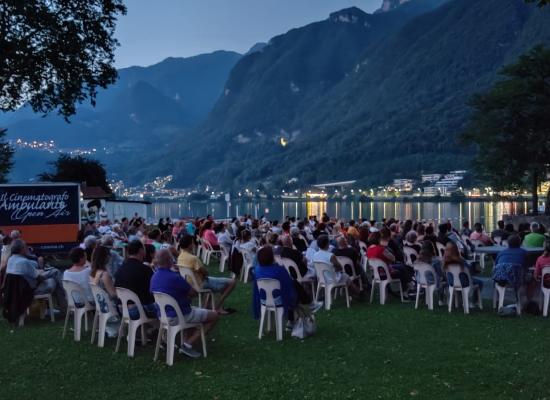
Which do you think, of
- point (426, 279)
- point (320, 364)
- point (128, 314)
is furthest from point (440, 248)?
point (128, 314)

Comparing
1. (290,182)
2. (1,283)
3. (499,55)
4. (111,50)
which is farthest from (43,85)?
(499,55)

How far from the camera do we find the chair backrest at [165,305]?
6473 millimetres

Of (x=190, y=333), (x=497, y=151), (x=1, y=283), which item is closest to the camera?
(x=190, y=333)

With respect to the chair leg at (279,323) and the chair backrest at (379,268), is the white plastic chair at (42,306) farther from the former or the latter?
the chair backrest at (379,268)

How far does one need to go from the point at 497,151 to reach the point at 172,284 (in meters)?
31.9

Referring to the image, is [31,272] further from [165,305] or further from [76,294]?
[165,305]

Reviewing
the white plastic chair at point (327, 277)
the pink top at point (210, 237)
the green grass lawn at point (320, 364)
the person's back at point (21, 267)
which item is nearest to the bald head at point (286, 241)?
the white plastic chair at point (327, 277)

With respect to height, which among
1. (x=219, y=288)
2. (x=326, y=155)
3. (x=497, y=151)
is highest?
(x=326, y=155)

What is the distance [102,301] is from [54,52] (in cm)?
1141

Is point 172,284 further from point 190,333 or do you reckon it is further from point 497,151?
point 497,151

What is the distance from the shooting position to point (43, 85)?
57.6ft

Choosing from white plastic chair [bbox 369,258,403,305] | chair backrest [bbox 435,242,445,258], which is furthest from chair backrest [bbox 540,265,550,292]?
chair backrest [bbox 435,242,445,258]

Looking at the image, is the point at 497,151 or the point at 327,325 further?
the point at 497,151

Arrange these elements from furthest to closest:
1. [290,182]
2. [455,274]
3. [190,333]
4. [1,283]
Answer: [290,182] → [1,283] → [455,274] → [190,333]
